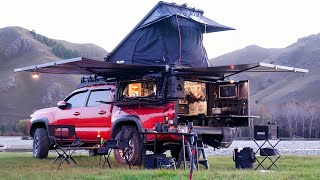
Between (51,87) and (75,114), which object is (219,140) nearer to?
(75,114)

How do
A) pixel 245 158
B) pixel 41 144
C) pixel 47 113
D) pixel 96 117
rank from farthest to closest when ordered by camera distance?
pixel 47 113
pixel 41 144
pixel 96 117
pixel 245 158

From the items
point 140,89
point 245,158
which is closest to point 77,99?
point 140,89

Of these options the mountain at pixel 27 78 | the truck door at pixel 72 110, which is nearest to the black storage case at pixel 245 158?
the truck door at pixel 72 110

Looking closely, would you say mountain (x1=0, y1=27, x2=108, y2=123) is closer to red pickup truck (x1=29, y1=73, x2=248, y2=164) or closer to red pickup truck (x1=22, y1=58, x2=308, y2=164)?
red pickup truck (x1=29, y1=73, x2=248, y2=164)

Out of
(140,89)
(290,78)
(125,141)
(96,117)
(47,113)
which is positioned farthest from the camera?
(290,78)

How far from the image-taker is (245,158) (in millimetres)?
10086

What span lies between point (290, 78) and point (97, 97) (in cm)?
11706

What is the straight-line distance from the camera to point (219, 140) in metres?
11.0

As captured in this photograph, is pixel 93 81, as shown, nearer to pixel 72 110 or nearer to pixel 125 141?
pixel 72 110

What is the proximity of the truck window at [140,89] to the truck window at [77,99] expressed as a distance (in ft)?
4.27

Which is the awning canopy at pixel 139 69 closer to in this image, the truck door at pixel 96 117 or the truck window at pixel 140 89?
the truck window at pixel 140 89

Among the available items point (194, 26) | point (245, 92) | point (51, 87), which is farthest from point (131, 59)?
point (51, 87)

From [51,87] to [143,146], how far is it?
88961mm

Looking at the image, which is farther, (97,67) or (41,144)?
(41,144)
